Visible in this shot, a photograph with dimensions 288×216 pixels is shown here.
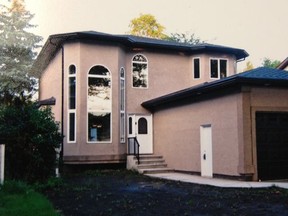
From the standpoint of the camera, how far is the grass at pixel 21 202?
7.67 meters

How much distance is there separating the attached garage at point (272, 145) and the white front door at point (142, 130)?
26.0ft

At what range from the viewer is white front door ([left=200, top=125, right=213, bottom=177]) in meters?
15.8

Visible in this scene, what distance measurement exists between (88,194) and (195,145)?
7.24m

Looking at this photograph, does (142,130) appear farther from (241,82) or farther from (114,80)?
(241,82)

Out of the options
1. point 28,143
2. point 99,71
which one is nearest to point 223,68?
point 99,71

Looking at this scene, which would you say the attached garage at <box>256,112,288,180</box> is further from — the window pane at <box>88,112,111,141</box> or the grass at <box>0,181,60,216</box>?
the grass at <box>0,181,60,216</box>

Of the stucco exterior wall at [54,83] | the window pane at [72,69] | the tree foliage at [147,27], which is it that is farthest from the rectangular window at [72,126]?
the tree foliage at [147,27]

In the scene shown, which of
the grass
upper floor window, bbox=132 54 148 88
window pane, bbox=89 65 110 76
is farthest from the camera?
upper floor window, bbox=132 54 148 88

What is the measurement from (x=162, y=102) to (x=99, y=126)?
341 cm

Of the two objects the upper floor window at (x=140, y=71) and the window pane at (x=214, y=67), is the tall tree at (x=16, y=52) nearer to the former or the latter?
the upper floor window at (x=140, y=71)

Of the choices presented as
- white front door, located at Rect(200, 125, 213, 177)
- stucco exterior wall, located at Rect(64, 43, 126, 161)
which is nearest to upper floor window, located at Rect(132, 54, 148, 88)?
stucco exterior wall, located at Rect(64, 43, 126, 161)

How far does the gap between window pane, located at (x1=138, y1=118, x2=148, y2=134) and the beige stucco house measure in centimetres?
6

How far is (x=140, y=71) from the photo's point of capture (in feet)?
69.9

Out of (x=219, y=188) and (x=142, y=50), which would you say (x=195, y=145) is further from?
(x=142, y=50)
